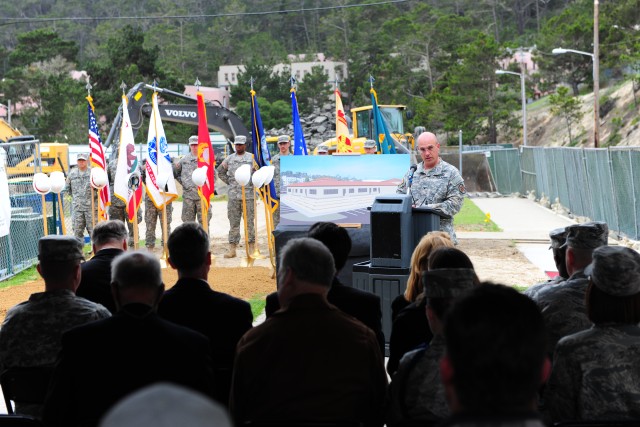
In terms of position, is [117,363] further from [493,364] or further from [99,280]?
[99,280]

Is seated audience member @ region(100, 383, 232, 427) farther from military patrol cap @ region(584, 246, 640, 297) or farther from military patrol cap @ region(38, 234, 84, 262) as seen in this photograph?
military patrol cap @ region(38, 234, 84, 262)

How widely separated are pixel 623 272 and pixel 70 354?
210cm

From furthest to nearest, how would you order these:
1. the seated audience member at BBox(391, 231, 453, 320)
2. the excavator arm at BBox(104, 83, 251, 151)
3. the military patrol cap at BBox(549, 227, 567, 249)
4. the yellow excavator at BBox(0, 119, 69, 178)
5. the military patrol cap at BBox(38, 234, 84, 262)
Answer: the excavator arm at BBox(104, 83, 251, 151), the yellow excavator at BBox(0, 119, 69, 178), the military patrol cap at BBox(549, 227, 567, 249), the seated audience member at BBox(391, 231, 453, 320), the military patrol cap at BBox(38, 234, 84, 262)

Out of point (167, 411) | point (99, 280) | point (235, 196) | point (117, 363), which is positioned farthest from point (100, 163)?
point (167, 411)

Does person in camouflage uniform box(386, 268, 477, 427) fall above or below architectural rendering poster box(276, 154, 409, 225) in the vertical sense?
below

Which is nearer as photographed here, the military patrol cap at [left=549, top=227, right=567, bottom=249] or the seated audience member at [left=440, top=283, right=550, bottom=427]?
the seated audience member at [left=440, top=283, right=550, bottom=427]

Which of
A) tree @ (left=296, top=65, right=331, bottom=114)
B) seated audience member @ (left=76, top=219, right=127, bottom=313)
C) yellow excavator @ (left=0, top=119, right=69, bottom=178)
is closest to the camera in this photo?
seated audience member @ (left=76, top=219, right=127, bottom=313)

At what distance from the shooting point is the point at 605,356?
11.9 ft

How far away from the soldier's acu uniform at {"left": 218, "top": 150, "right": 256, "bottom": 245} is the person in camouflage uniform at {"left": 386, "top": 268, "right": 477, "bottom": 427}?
13.2m

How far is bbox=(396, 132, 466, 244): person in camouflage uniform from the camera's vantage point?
28.6 feet

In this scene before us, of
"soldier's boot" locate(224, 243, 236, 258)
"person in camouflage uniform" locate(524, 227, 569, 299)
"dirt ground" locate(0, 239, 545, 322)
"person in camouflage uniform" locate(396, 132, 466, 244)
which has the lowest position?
"dirt ground" locate(0, 239, 545, 322)

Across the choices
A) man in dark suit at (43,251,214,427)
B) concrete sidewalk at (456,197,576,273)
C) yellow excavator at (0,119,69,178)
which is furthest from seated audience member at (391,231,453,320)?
yellow excavator at (0,119,69,178)

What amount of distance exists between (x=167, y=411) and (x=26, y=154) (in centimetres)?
2194


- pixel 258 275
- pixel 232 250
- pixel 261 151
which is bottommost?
pixel 258 275
